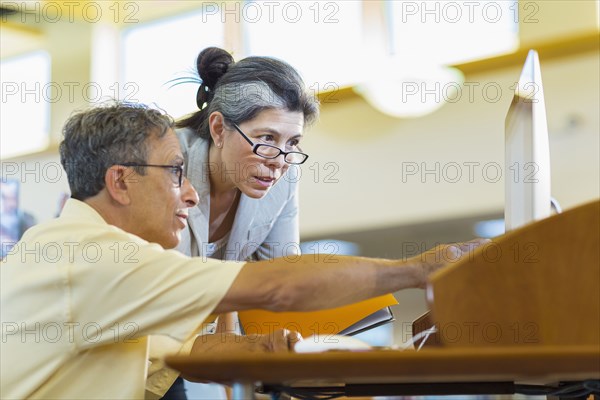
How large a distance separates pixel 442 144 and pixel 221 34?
1.67 meters

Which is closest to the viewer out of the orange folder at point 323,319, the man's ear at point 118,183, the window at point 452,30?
the man's ear at point 118,183

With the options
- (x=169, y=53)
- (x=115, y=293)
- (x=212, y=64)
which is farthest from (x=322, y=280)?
(x=169, y=53)

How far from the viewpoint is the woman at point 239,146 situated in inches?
87.4

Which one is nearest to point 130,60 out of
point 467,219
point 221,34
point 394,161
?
point 221,34

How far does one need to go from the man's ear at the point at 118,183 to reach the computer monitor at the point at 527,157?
1.97 ft

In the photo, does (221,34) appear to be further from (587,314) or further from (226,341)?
(587,314)

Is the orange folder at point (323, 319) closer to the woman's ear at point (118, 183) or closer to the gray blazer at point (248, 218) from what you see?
the gray blazer at point (248, 218)

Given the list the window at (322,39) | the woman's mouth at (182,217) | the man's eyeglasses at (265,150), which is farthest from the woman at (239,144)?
the window at (322,39)

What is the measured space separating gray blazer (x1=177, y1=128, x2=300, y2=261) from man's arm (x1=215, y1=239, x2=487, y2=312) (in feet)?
2.75

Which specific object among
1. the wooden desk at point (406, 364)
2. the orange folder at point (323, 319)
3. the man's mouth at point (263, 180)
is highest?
the man's mouth at point (263, 180)

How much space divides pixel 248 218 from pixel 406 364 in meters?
1.35

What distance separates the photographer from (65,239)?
138 centimetres

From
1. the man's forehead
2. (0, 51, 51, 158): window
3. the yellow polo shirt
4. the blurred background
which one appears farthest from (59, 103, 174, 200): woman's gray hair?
(0, 51, 51, 158): window

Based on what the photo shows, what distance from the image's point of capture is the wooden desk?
37.5 inches
